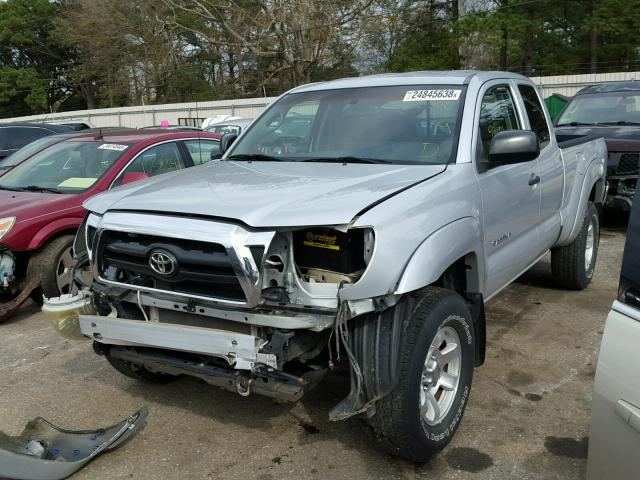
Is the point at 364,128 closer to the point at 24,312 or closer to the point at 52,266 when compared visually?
the point at 52,266

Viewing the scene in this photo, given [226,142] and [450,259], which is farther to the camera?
[226,142]

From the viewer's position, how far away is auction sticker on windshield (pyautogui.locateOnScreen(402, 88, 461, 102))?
3.92 meters

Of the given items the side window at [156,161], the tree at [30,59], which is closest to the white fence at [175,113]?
the tree at [30,59]

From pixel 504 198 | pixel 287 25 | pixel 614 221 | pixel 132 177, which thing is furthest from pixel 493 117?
pixel 287 25

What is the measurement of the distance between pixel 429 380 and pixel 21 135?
1228cm

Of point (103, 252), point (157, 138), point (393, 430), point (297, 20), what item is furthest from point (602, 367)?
point (297, 20)

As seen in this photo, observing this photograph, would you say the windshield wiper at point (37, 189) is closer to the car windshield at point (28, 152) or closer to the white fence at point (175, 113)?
the car windshield at point (28, 152)

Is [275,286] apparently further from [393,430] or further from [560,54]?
[560,54]

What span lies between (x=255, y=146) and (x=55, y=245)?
2.39m

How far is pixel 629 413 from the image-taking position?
199 cm

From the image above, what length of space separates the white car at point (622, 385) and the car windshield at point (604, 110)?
7.77 metres

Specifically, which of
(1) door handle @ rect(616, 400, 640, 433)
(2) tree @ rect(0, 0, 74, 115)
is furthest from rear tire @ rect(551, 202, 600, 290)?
(2) tree @ rect(0, 0, 74, 115)

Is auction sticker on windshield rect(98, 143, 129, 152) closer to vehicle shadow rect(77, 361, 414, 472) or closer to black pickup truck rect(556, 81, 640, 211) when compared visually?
vehicle shadow rect(77, 361, 414, 472)

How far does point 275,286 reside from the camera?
283cm
